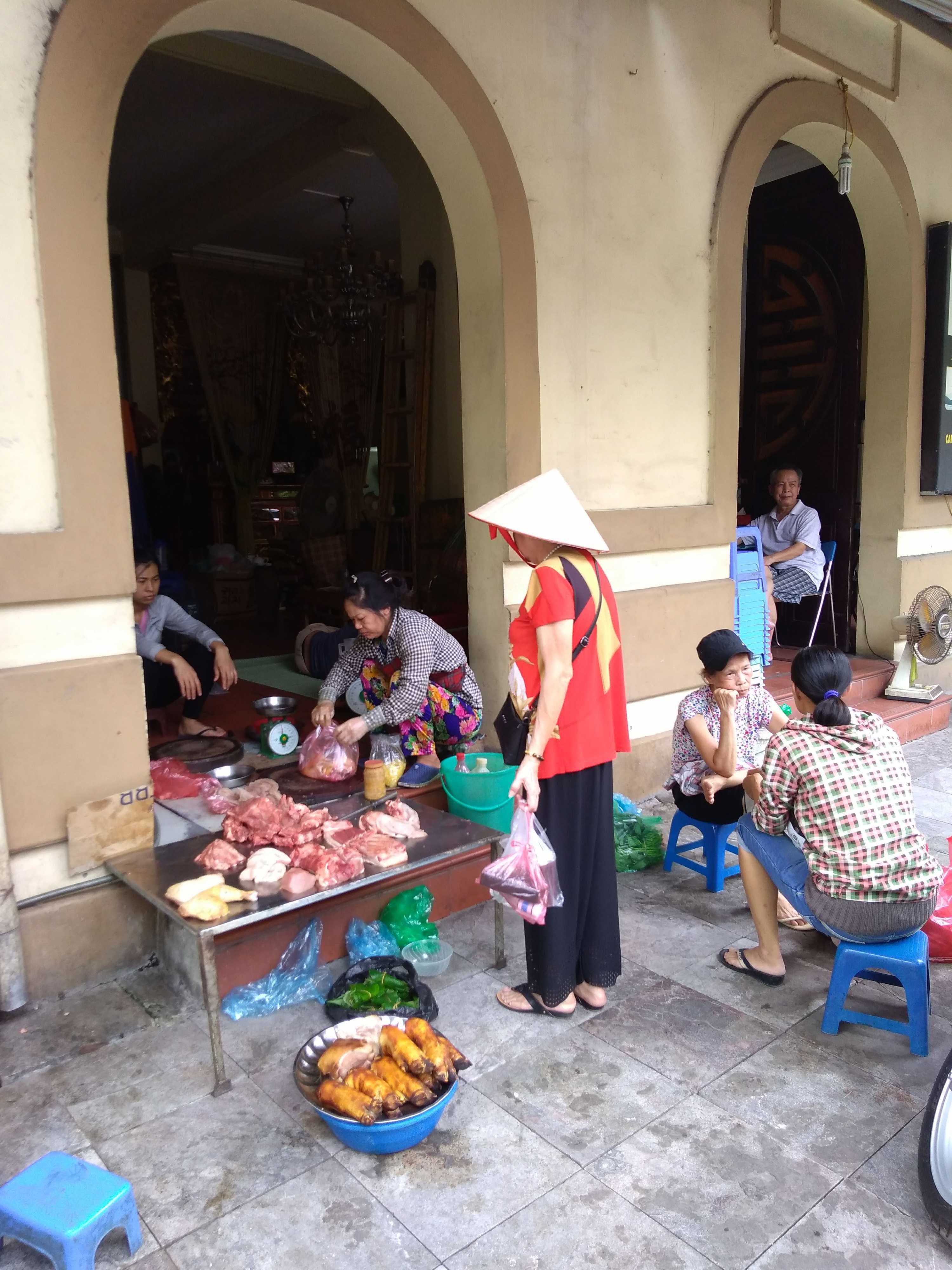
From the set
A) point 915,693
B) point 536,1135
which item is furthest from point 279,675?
point 915,693

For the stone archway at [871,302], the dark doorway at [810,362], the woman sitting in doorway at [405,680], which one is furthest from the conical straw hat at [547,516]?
the dark doorway at [810,362]

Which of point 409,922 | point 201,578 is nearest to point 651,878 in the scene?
point 409,922

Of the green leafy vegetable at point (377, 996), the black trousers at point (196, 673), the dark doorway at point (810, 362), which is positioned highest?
the dark doorway at point (810, 362)

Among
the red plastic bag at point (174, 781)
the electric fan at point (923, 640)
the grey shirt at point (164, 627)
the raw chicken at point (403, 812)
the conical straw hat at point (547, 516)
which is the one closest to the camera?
the conical straw hat at point (547, 516)

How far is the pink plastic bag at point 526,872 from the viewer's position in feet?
9.20

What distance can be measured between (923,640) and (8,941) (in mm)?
6264

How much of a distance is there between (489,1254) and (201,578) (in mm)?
8278

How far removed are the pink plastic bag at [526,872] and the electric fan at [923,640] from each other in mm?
4835

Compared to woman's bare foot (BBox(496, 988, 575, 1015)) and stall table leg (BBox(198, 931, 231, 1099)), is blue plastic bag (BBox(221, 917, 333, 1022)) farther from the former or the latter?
woman's bare foot (BBox(496, 988, 575, 1015))

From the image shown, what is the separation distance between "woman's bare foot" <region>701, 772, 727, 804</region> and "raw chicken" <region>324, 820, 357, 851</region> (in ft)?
4.74

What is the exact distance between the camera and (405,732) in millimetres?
4410

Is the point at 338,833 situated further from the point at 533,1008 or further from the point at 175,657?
the point at 175,657

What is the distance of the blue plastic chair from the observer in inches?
276

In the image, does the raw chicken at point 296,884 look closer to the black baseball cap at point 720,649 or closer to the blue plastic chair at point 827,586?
the black baseball cap at point 720,649
